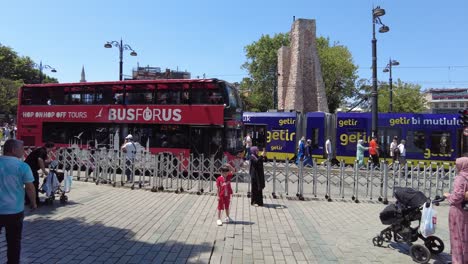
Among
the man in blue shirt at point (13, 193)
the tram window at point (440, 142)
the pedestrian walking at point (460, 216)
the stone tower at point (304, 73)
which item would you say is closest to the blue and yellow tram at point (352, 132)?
the tram window at point (440, 142)

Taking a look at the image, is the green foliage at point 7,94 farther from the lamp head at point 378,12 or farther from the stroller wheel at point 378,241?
the stroller wheel at point 378,241

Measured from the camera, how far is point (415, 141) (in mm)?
20203

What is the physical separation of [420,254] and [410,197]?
0.95 m

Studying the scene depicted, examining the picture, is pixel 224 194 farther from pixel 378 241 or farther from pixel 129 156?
pixel 129 156

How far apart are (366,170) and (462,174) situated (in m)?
6.59

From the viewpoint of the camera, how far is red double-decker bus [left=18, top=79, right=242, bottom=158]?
49.6 ft

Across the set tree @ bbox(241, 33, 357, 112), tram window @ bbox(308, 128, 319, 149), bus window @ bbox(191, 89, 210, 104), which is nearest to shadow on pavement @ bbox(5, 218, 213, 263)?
bus window @ bbox(191, 89, 210, 104)

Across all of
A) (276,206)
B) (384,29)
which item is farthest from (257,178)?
(384,29)

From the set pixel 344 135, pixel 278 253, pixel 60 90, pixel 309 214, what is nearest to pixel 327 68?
pixel 344 135

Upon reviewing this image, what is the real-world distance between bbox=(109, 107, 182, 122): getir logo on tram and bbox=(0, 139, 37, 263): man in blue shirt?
10.8m

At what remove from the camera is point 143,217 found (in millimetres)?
8383

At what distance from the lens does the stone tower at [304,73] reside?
134 feet

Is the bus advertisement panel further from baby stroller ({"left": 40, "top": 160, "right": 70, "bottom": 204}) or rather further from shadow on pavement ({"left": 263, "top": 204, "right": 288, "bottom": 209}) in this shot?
baby stroller ({"left": 40, "top": 160, "right": 70, "bottom": 204})

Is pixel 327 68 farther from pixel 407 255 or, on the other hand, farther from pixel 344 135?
pixel 407 255
